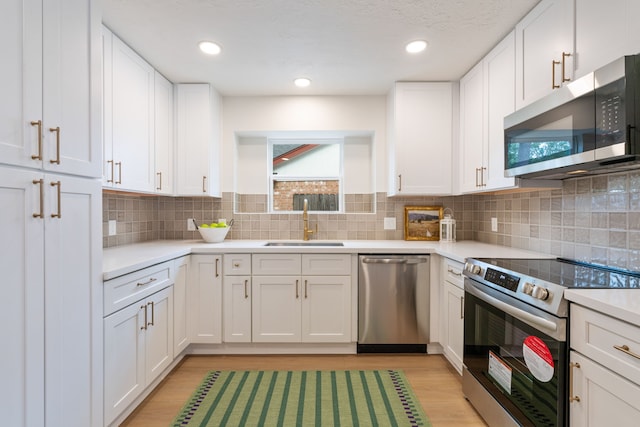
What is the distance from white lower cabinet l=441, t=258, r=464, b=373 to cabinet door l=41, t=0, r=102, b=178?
2.22 meters

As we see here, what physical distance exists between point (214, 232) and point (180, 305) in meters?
0.68

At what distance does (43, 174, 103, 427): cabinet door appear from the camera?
1277 mm

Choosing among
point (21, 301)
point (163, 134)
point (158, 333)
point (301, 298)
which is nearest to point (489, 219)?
point (301, 298)

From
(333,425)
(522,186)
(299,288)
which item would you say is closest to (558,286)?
(522,186)

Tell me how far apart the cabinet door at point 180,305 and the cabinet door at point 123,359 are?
45 centimetres

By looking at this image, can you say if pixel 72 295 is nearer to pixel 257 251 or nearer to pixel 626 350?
pixel 257 251

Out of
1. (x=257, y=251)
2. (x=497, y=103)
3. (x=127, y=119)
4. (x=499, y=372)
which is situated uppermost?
(x=497, y=103)

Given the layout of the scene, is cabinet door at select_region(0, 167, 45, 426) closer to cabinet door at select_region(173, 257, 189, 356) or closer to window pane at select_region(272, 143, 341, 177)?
cabinet door at select_region(173, 257, 189, 356)

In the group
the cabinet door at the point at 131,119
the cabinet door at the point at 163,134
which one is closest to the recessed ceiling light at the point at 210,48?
the cabinet door at the point at 131,119

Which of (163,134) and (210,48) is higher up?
(210,48)

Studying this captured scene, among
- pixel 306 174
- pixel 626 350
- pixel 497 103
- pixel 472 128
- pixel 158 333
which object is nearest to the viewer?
pixel 626 350

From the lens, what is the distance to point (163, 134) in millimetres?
2812

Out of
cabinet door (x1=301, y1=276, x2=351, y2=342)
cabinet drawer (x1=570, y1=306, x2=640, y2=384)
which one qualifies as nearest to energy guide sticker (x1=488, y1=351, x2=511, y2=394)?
cabinet drawer (x1=570, y1=306, x2=640, y2=384)

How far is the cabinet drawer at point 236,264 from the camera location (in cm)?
270
